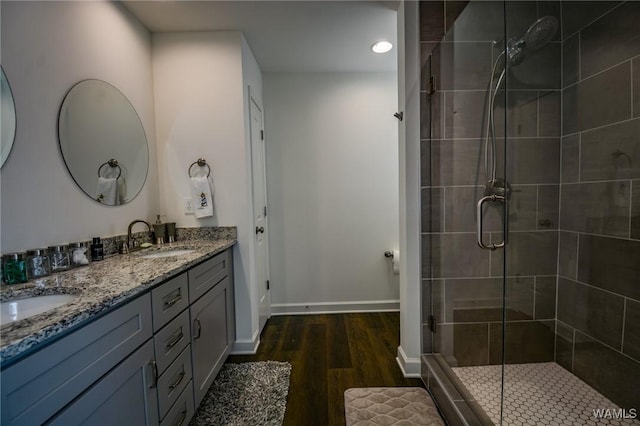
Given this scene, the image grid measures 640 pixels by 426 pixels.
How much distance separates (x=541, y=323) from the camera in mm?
1698

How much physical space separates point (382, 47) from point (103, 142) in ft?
7.35

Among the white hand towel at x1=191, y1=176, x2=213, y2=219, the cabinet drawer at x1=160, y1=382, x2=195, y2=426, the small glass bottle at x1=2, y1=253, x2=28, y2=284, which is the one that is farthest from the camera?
the white hand towel at x1=191, y1=176, x2=213, y2=219

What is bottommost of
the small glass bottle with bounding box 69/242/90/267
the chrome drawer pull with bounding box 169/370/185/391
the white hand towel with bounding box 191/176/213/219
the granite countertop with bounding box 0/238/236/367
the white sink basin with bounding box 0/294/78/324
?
the chrome drawer pull with bounding box 169/370/185/391

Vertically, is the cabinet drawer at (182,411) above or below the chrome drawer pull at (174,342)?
below

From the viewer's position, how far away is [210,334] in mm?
1604

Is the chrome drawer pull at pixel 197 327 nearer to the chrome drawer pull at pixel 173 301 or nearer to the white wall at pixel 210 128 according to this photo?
the chrome drawer pull at pixel 173 301

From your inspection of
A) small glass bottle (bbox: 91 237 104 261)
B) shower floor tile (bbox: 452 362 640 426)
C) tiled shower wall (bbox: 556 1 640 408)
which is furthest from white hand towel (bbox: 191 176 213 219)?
tiled shower wall (bbox: 556 1 640 408)

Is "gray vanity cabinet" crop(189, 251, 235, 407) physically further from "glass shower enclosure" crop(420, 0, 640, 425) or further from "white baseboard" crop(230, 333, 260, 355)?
"glass shower enclosure" crop(420, 0, 640, 425)

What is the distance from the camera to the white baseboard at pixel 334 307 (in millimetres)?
2795

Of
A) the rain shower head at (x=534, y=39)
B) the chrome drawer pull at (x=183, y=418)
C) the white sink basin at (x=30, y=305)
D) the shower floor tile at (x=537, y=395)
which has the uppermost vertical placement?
the rain shower head at (x=534, y=39)

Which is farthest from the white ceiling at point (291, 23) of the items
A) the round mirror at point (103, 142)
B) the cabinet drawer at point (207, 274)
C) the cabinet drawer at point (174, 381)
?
the cabinet drawer at point (174, 381)

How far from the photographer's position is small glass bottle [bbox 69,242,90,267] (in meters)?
1.31

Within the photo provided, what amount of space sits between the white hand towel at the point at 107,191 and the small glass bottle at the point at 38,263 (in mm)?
484

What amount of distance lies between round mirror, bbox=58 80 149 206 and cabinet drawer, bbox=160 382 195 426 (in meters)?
1.21
